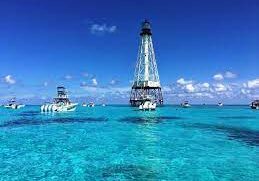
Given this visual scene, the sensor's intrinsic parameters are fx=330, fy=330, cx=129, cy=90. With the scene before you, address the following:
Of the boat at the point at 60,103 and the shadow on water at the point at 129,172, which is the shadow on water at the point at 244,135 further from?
the boat at the point at 60,103

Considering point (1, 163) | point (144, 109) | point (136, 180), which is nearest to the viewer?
point (136, 180)

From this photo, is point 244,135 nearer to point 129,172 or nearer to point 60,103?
point 129,172

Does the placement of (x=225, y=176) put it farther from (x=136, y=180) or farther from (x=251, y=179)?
(x=136, y=180)

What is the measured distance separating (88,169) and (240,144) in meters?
Answer: 17.6

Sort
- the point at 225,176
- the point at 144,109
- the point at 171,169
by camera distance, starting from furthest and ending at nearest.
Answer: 1. the point at 144,109
2. the point at 171,169
3. the point at 225,176

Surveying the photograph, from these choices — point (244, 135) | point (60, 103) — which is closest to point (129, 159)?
point (244, 135)

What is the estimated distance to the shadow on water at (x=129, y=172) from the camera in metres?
20.2

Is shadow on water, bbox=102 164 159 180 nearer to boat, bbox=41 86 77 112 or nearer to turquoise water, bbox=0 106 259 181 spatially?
turquoise water, bbox=0 106 259 181

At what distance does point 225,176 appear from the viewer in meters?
20.5

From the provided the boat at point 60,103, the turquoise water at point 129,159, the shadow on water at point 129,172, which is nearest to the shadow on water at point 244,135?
the turquoise water at point 129,159

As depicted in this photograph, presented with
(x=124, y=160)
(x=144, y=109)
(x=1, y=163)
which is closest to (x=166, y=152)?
(x=124, y=160)

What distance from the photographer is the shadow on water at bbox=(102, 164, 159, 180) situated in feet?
66.3

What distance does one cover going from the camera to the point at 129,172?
21.3 m

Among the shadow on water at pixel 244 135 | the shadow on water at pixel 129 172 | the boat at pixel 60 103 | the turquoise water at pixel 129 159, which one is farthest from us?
the boat at pixel 60 103
